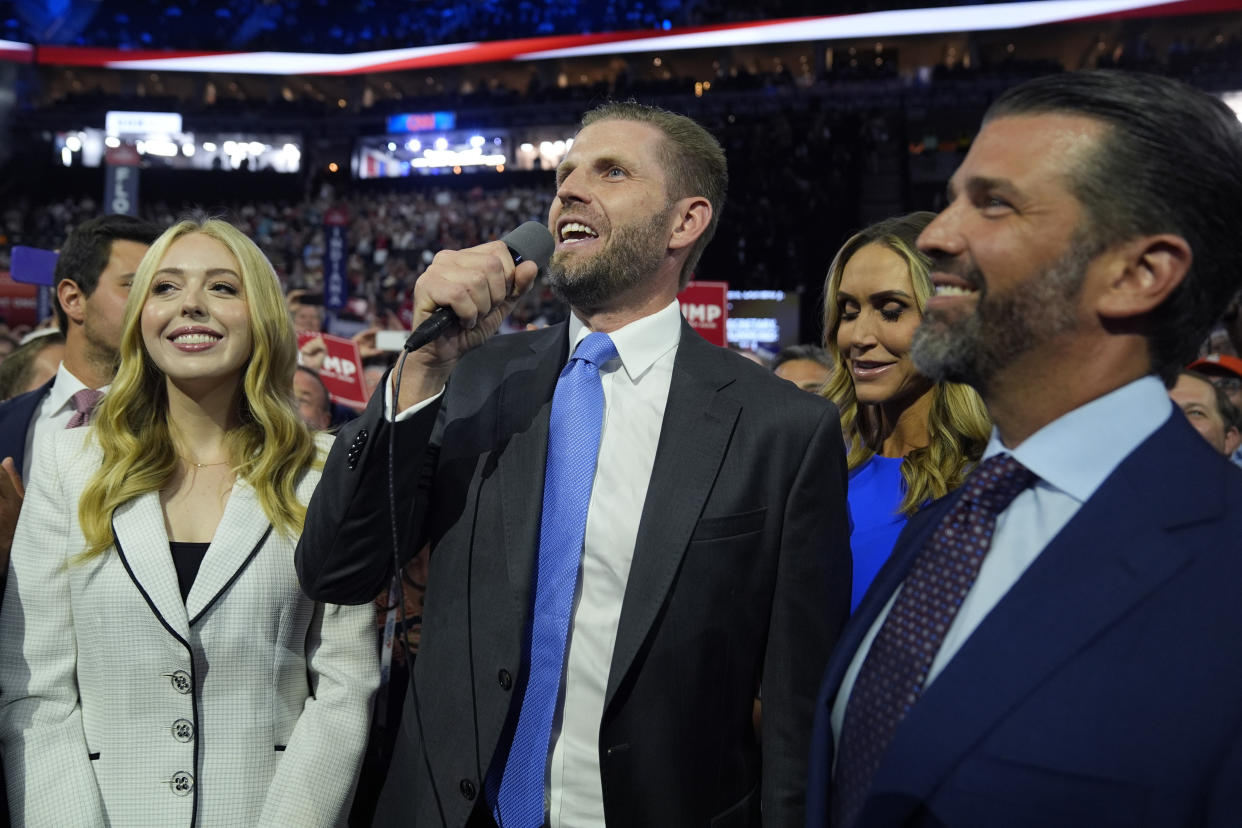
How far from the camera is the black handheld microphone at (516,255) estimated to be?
1536 mm

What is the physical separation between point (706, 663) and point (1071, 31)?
88.1 ft

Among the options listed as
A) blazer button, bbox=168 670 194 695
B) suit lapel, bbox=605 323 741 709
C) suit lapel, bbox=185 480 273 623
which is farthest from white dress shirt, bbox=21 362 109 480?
suit lapel, bbox=605 323 741 709

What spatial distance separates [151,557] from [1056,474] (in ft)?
5.18

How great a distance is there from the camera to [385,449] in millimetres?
1620

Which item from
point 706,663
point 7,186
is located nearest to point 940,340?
point 706,663

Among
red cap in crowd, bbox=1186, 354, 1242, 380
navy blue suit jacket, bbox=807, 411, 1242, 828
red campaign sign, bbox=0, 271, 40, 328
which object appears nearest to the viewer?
navy blue suit jacket, bbox=807, 411, 1242, 828

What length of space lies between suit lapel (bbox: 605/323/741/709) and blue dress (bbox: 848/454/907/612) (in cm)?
49

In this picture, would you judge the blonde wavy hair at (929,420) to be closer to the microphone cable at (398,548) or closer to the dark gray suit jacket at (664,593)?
the dark gray suit jacket at (664,593)

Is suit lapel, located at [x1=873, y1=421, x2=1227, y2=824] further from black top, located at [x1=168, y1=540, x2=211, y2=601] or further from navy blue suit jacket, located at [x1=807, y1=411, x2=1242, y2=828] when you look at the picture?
black top, located at [x1=168, y1=540, x2=211, y2=601]

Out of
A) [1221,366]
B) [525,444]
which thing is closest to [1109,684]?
[525,444]

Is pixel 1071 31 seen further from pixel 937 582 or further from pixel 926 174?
pixel 937 582

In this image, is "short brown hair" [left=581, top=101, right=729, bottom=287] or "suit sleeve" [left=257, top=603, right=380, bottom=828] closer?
"suit sleeve" [left=257, top=603, right=380, bottom=828]

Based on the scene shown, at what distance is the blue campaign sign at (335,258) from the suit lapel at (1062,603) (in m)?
14.7

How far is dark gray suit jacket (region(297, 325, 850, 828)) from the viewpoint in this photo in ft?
5.26
